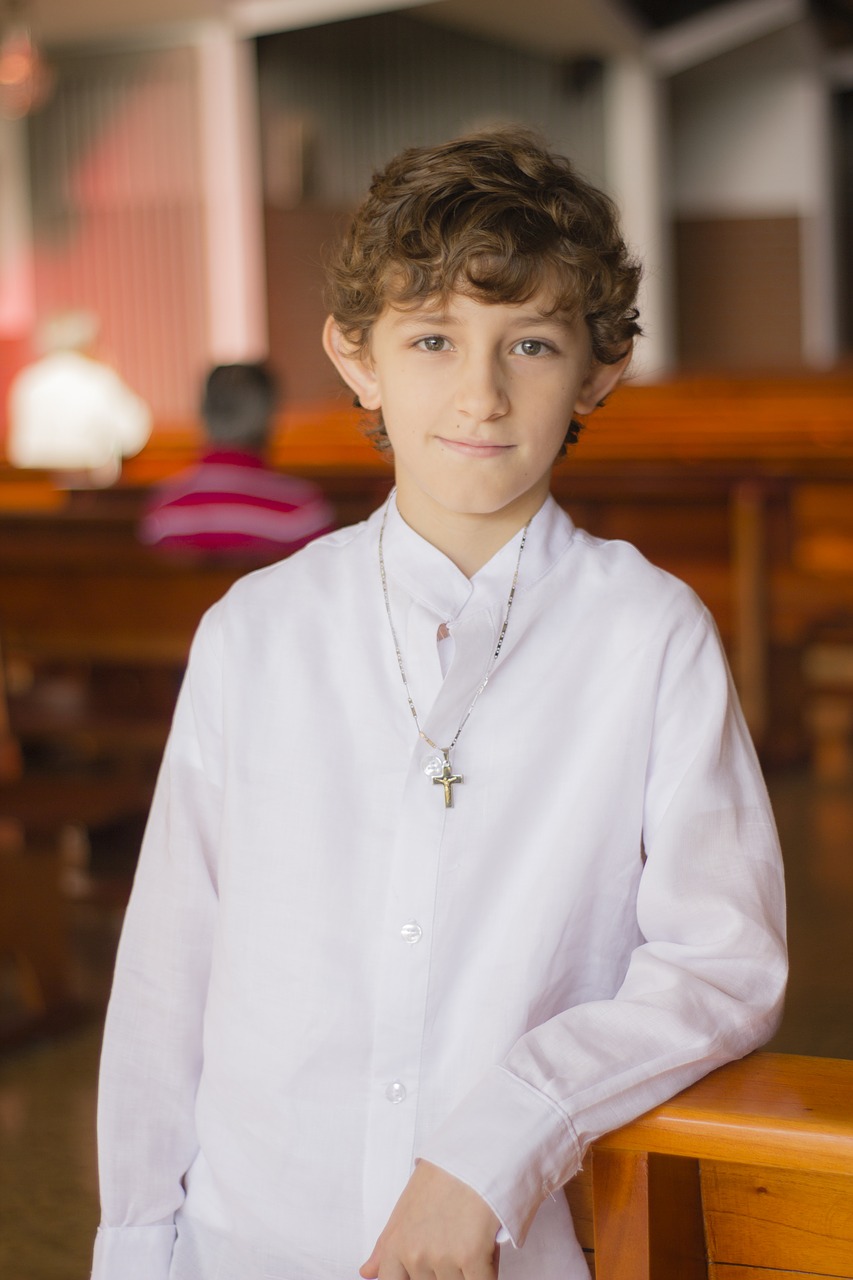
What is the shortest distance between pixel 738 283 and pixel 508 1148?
10.5 m

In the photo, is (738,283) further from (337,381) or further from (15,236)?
(337,381)

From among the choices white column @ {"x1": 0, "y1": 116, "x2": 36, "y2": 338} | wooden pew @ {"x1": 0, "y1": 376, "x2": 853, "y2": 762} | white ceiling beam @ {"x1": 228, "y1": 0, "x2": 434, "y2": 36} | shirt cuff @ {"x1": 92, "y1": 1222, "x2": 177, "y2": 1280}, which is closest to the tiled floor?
wooden pew @ {"x1": 0, "y1": 376, "x2": 853, "y2": 762}

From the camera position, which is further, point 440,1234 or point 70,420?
point 70,420

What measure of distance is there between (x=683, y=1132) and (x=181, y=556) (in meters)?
2.80

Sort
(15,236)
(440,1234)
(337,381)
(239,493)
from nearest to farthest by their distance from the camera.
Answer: (440,1234) < (337,381) < (239,493) < (15,236)

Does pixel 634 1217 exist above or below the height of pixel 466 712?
below

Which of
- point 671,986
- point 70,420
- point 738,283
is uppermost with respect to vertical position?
point 738,283

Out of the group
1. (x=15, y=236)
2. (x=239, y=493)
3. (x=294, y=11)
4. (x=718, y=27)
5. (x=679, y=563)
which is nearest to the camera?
(x=239, y=493)

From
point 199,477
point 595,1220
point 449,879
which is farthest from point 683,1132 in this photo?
point 199,477

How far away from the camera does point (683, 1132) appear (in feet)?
2.77

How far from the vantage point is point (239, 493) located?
3.31m

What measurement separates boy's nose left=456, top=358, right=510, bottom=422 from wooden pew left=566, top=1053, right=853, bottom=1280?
17.6 inches

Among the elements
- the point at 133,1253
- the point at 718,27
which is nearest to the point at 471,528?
the point at 133,1253

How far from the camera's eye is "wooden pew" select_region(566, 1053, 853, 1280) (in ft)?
2.71
